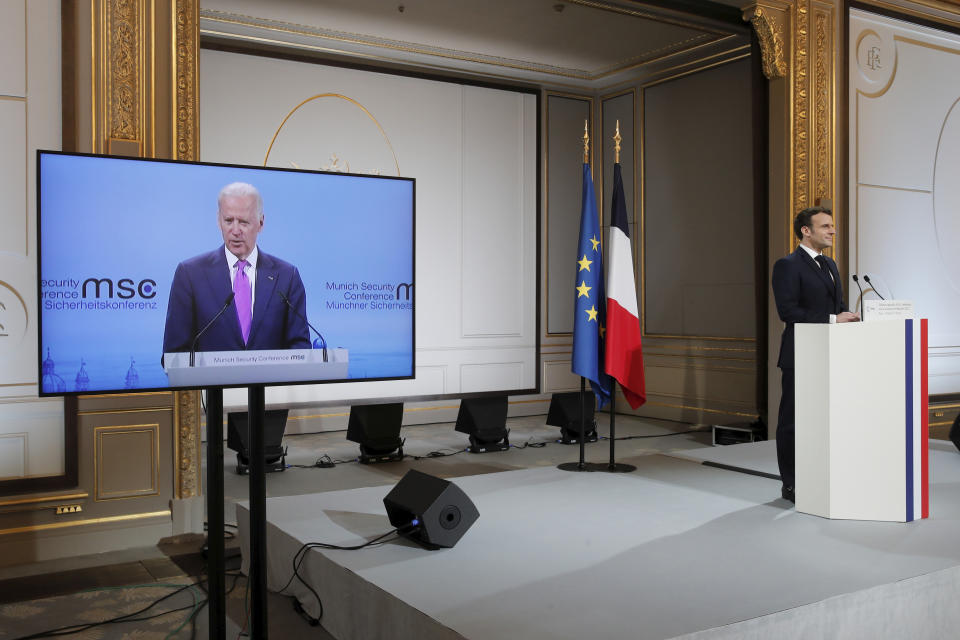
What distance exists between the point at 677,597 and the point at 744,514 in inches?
45.9

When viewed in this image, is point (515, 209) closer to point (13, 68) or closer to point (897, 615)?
point (13, 68)

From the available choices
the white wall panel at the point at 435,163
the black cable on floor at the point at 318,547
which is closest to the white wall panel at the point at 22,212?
the black cable on floor at the point at 318,547

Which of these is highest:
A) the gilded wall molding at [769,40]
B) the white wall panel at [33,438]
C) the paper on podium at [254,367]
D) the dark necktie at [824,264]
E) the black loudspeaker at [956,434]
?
the gilded wall molding at [769,40]

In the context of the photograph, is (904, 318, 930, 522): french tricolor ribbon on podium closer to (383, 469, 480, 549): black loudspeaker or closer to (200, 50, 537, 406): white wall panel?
(383, 469, 480, 549): black loudspeaker

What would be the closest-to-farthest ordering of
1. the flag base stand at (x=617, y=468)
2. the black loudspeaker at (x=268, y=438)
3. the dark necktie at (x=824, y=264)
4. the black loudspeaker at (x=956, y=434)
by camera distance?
the dark necktie at (x=824, y=264) < the flag base stand at (x=617, y=468) < the black loudspeaker at (x=956, y=434) < the black loudspeaker at (x=268, y=438)

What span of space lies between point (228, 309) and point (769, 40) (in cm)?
511

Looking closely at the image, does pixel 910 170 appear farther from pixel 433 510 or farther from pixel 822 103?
pixel 433 510

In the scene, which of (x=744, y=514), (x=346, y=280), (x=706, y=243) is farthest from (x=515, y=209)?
(x=346, y=280)

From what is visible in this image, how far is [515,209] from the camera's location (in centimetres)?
845

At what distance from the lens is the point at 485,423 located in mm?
6621

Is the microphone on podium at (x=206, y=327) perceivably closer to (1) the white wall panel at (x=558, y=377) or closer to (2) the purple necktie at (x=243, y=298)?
(2) the purple necktie at (x=243, y=298)

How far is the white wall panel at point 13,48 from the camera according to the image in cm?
375

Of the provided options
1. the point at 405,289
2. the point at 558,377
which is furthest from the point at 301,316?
the point at 558,377

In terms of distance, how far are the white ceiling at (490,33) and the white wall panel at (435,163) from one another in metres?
0.26
